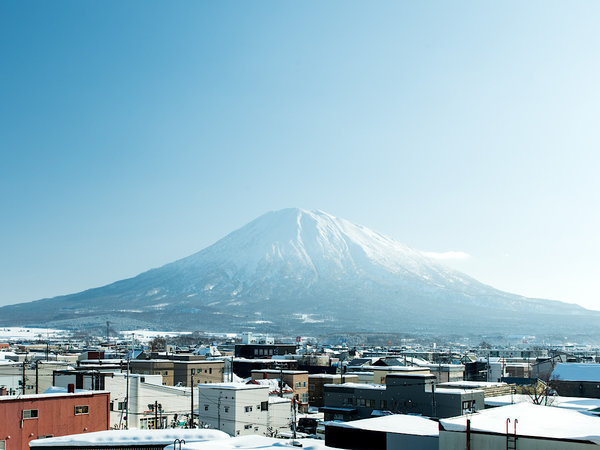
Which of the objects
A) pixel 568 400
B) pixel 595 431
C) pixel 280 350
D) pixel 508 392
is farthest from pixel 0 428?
pixel 280 350

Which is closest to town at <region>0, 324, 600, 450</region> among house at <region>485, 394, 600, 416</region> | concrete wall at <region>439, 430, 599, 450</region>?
concrete wall at <region>439, 430, 599, 450</region>

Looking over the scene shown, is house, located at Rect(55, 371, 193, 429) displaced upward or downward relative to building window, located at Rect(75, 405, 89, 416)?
downward

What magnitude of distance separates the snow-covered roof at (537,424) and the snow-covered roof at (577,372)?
35810 mm

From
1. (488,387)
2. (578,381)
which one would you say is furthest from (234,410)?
(578,381)

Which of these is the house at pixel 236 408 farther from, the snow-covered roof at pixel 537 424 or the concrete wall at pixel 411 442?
the snow-covered roof at pixel 537 424

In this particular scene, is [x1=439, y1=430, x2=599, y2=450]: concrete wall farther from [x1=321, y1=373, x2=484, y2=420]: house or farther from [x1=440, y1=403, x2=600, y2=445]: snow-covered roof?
[x1=321, y1=373, x2=484, y2=420]: house

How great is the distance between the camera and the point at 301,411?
1834 inches

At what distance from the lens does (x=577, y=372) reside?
5266cm

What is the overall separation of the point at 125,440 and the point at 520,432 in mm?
12039

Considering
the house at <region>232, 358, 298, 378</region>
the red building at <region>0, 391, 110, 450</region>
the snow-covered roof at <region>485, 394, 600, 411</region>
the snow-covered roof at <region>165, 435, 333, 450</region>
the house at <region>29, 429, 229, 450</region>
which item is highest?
the snow-covered roof at <region>165, 435, 333, 450</region>

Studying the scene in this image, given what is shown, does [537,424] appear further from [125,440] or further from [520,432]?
[125,440]

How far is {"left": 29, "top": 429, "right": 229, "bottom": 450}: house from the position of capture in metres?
19.6

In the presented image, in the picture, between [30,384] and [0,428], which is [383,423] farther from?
[30,384]

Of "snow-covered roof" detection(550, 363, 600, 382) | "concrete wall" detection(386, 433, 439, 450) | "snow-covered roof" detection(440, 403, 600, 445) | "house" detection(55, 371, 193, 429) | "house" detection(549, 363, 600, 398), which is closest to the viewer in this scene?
"snow-covered roof" detection(440, 403, 600, 445)
